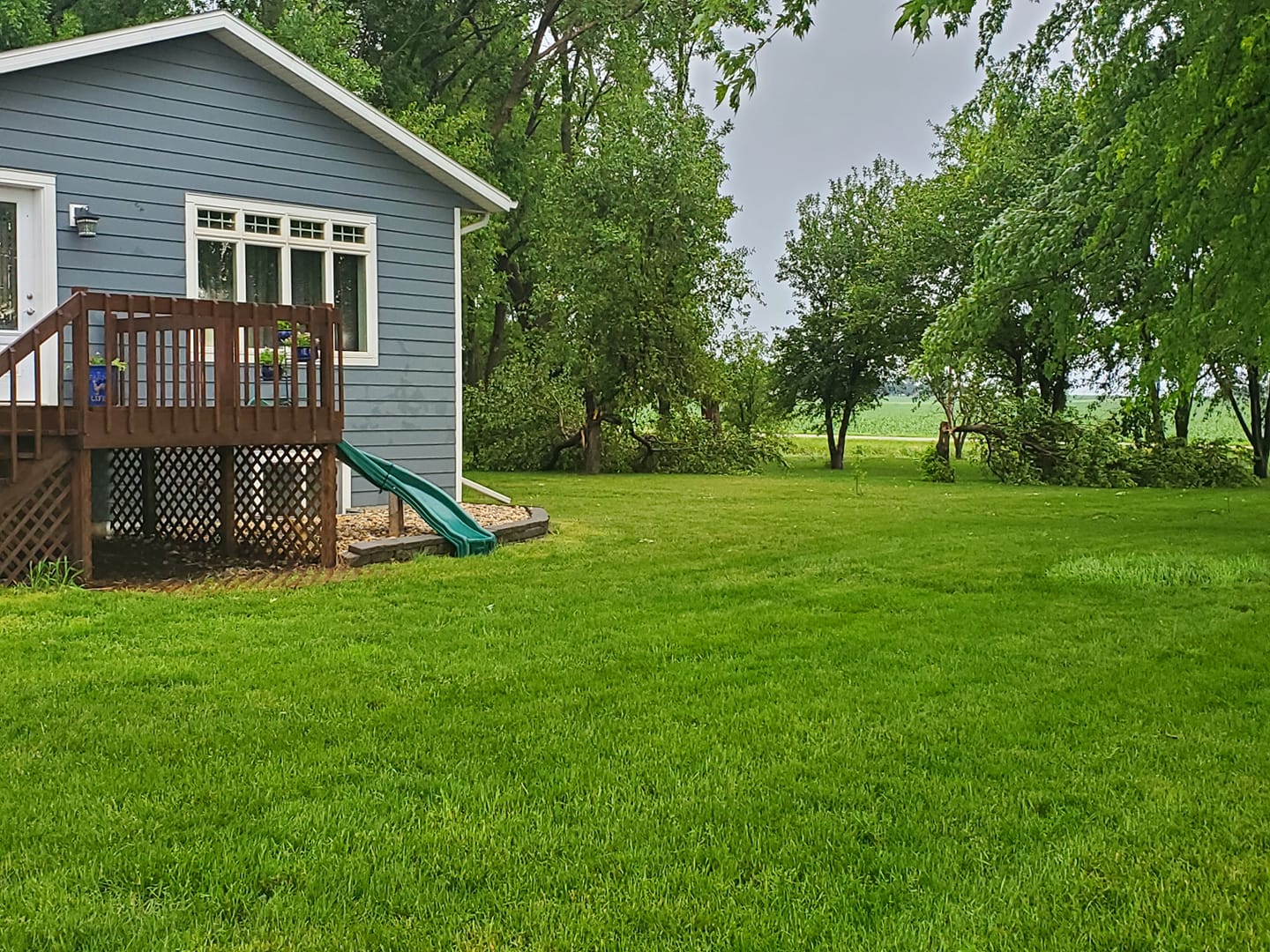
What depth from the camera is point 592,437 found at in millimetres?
20062

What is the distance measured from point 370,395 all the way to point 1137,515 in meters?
8.35

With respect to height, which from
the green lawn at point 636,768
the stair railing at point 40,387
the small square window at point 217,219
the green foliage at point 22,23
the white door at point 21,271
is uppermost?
the green foliage at point 22,23

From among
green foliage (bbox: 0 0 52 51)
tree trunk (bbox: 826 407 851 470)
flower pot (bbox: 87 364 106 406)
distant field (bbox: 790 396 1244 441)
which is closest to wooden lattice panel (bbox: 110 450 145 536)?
flower pot (bbox: 87 364 106 406)

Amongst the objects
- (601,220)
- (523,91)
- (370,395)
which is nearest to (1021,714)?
(370,395)

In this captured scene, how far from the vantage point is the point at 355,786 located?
3236 mm

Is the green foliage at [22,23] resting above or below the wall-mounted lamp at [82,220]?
above

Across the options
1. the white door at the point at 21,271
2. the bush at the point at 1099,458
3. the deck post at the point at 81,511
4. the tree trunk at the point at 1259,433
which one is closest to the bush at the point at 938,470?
the bush at the point at 1099,458

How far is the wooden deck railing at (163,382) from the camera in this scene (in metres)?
6.56

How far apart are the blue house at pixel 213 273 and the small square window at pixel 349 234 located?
0.02 meters

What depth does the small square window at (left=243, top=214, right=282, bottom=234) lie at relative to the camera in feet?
32.3

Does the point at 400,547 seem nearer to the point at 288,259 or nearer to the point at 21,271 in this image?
the point at 288,259

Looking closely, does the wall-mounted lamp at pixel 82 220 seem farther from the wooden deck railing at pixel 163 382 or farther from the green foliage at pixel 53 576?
the green foliage at pixel 53 576

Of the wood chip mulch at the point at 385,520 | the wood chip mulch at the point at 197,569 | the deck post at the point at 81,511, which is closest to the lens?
the deck post at the point at 81,511

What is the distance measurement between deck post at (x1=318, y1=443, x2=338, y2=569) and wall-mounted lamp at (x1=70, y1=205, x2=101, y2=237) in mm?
3038
